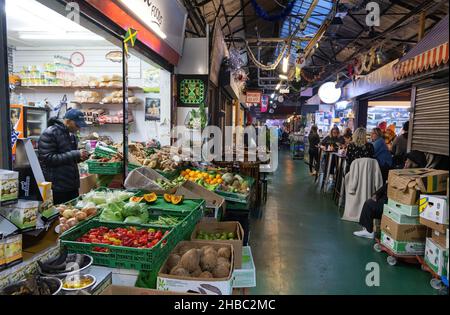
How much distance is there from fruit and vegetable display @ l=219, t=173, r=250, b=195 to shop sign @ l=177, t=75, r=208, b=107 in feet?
5.85

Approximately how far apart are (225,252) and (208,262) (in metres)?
0.22

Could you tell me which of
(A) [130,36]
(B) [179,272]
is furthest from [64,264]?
(A) [130,36]

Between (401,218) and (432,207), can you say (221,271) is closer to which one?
(432,207)

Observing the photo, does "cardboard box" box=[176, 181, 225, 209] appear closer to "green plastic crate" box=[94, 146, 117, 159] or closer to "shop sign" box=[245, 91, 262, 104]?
"green plastic crate" box=[94, 146, 117, 159]

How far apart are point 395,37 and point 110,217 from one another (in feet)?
28.7

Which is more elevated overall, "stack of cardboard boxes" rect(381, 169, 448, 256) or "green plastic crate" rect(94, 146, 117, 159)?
"green plastic crate" rect(94, 146, 117, 159)

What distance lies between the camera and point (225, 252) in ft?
7.74

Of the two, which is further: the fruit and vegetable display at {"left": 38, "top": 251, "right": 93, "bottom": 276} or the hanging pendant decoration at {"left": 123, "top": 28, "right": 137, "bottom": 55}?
the hanging pendant decoration at {"left": 123, "top": 28, "right": 137, "bottom": 55}

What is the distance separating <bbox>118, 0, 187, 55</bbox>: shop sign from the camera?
390 cm

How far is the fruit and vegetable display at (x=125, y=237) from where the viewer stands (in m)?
2.14

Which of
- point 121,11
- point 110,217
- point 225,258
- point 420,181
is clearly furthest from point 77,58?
point 420,181

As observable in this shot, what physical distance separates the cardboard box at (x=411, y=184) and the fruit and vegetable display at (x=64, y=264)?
10.8 feet

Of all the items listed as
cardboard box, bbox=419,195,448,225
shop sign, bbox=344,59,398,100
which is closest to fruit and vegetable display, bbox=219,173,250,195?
cardboard box, bbox=419,195,448,225
